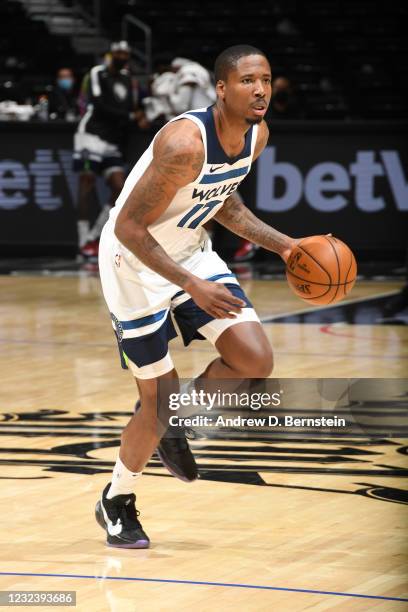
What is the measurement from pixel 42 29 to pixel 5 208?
7.89 metres

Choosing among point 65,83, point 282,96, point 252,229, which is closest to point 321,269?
point 252,229

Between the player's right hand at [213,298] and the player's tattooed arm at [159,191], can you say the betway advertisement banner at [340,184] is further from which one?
the player's right hand at [213,298]

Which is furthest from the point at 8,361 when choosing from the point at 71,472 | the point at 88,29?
the point at 88,29

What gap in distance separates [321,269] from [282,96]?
33.8 ft

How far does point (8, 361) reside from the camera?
859 cm

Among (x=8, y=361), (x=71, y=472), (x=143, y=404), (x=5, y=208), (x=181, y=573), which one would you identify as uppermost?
(x=143, y=404)

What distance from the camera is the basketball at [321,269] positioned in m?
4.73

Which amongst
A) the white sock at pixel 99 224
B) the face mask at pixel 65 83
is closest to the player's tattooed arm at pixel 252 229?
the white sock at pixel 99 224

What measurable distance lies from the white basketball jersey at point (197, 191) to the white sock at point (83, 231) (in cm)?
898

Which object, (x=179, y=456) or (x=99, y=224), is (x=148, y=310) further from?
(x=99, y=224)

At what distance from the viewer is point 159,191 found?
4410mm

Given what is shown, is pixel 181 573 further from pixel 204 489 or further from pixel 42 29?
pixel 42 29

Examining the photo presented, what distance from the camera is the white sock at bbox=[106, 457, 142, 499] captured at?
15.4 feet

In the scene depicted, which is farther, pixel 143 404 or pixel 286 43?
pixel 286 43
